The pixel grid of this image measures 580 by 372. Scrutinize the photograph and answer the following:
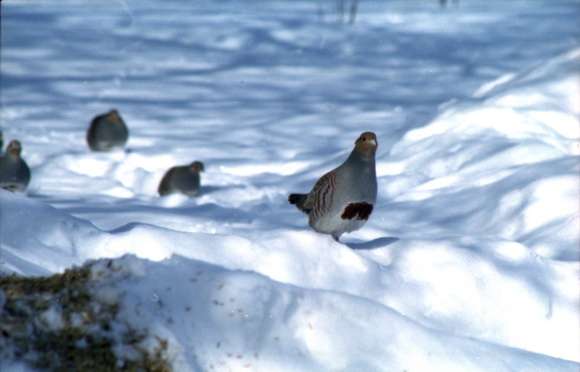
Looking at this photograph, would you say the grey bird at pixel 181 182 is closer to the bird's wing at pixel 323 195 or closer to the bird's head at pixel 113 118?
the bird's head at pixel 113 118

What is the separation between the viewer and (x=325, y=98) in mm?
12273

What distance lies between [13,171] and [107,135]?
6.23 feet

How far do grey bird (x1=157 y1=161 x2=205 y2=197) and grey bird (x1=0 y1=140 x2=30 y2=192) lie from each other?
970mm

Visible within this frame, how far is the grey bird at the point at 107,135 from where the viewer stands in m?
8.60

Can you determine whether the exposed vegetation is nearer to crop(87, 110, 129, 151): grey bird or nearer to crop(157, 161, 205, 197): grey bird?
crop(157, 161, 205, 197): grey bird

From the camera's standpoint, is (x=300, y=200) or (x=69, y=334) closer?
(x=69, y=334)

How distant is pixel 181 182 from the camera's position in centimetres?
689

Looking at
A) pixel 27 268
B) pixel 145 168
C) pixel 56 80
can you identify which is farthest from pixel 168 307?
pixel 56 80

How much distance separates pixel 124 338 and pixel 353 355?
71 cm

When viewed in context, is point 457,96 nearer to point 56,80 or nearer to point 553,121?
point 553,121

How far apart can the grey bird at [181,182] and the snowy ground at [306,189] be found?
0.40 feet

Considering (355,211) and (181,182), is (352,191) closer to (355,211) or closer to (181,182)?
(355,211)

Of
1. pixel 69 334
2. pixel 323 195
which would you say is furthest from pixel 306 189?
pixel 69 334

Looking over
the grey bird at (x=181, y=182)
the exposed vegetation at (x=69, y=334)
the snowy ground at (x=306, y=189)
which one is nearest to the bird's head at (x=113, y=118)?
the snowy ground at (x=306, y=189)
